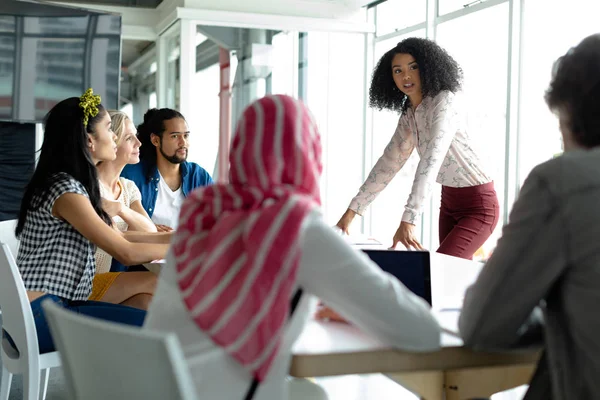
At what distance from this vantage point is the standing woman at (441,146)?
3.15m

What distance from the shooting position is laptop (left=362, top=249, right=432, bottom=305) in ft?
5.47

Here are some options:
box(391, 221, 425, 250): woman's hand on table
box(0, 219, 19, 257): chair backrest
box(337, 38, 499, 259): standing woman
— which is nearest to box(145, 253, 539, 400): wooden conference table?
box(391, 221, 425, 250): woman's hand on table

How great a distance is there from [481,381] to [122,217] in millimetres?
1678

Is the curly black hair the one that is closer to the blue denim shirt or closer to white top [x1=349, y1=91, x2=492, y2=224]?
white top [x1=349, y1=91, x2=492, y2=224]

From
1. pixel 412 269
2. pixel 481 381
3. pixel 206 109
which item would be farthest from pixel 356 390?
pixel 206 109

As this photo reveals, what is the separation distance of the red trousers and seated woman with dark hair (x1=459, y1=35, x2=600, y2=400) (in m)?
1.99

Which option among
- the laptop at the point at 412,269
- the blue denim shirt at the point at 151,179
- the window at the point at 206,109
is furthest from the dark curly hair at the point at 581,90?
the window at the point at 206,109

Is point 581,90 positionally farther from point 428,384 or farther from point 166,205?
point 166,205

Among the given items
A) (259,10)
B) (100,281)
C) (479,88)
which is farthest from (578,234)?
(259,10)

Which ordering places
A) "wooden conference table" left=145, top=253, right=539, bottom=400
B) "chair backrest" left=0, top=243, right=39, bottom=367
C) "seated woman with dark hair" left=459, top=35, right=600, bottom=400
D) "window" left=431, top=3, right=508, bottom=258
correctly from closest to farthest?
"seated woman with dark hair" left=459, top=35, right=600, bottom=400
"wooden conference table" left=145, top=253, right=539, bottom=400
"chair backrest" left=0, top=243, right=39, bottom=367
"window" left=431, top=3, right=508, bottom=258

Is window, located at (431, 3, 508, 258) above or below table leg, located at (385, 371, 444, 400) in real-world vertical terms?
above

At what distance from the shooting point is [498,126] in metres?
5.30

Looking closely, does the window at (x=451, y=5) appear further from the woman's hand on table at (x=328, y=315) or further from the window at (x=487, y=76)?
the woman's hand on table at (x=328, y=315)

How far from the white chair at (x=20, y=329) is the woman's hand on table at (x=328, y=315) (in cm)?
96
